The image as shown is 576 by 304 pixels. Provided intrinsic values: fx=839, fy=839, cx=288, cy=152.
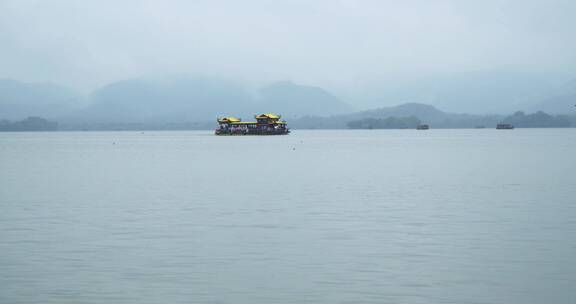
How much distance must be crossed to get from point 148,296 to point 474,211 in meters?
25.9

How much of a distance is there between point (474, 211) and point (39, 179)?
44738 mm

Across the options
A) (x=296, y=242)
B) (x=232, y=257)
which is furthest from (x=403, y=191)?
(x=232, y=257)

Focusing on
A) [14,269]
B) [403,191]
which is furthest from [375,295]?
[403,191]

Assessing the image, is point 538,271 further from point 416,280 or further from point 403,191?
point 403,191

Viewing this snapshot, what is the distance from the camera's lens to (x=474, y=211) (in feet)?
149

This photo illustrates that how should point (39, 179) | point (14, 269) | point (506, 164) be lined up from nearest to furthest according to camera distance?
point (14, 269), point (39, 179), point (506, 164)

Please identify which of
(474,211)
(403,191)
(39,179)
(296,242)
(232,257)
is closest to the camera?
(232,257)

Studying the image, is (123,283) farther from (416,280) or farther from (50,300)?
(416,280)

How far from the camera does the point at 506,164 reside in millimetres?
98562

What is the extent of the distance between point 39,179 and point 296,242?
158 ft

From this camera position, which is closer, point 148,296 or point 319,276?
point 148,296

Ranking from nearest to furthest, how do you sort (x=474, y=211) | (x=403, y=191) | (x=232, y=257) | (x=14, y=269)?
1. (x=14, y=269)
2. (x=232, y=257)
3. (x=474, y=211)
4. (x=403, y=191)

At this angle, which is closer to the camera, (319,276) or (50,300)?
(50,300)

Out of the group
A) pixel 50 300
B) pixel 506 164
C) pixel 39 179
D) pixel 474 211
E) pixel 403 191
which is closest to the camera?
pixel 50 300
